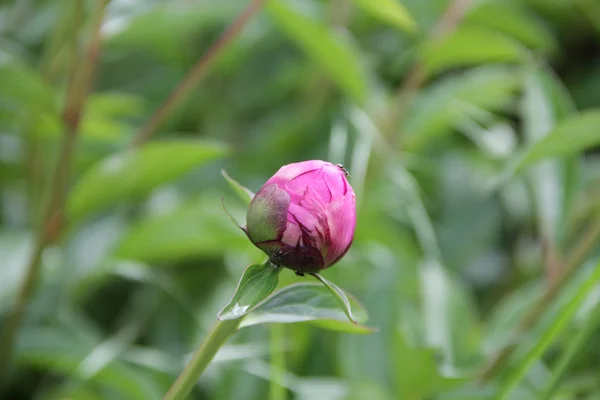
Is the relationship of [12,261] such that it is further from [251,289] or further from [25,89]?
[251,289]

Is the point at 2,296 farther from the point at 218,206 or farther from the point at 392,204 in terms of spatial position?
the point at 392,204

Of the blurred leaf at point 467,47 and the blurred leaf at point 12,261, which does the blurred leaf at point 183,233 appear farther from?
the blurred leaf at point 467,47

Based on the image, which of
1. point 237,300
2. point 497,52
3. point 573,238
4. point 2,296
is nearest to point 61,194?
point 2,296

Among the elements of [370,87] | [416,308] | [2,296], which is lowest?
[416,308]

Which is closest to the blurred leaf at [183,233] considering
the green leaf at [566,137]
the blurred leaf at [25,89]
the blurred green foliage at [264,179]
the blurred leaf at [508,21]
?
the blurred green foliage at [264,179]

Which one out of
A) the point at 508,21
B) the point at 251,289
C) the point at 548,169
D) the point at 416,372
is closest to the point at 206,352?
the point at 251,289

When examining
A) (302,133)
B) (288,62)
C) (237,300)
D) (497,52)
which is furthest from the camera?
(288,62)
